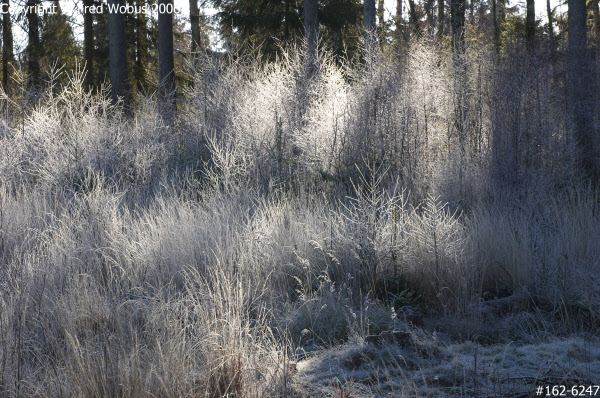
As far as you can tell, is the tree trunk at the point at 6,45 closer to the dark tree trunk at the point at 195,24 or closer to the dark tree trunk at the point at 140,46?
the dark tree trunk at the point at 140,46

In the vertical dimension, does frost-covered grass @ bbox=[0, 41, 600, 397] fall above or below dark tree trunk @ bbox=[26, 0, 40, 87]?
below

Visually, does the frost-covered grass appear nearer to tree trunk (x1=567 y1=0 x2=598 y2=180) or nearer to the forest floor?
the forest floor

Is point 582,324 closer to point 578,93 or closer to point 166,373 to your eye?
point 166,373

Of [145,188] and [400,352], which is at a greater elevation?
[145,188]

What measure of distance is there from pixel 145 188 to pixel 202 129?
231 cm

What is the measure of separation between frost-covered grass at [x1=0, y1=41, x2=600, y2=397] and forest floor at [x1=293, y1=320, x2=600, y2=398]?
23 millimetres

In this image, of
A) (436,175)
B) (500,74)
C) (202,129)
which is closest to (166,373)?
(436,175)

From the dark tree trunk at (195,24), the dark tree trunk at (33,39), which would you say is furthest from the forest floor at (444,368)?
the dark tree trunk at (33,39)

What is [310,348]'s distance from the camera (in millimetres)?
3240

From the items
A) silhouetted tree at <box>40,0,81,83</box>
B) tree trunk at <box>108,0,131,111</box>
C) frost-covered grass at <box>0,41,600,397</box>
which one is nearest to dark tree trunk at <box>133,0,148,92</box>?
silhouetted tree at <box>40,0,81,83</box>

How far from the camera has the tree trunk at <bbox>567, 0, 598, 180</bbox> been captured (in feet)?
26.3

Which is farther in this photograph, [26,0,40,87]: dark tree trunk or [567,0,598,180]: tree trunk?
[26,0,40,87]: dark tree trunk

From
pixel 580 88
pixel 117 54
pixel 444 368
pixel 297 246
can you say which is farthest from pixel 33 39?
pixel 444 368

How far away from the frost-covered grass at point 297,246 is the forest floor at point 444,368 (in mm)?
23
